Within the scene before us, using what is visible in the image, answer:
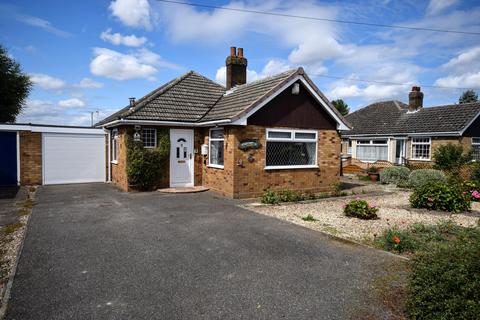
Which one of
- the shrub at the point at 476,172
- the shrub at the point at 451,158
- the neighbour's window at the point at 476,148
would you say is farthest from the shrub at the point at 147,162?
the neighbour's window at the point at 476,148

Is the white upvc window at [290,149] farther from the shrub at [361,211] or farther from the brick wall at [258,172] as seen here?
the shrub at [361,211]

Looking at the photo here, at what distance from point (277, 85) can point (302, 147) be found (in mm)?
2824

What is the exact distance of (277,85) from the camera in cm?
1194

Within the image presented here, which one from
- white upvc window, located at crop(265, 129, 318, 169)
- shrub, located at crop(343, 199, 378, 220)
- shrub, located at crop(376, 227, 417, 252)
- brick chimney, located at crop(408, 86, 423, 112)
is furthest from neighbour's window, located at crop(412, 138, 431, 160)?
shrub, located at crop(376, 227, 417, 252)

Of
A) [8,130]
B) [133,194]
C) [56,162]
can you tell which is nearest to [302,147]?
[133,194]

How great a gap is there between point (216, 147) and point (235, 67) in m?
4.98

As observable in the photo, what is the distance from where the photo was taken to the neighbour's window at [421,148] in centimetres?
2141

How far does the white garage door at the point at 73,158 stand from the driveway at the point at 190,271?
775cm

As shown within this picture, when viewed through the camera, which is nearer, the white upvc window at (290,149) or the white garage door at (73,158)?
the white upvc window at (290,149)

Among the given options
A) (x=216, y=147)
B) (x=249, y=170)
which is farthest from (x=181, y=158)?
(x=249, y=170)

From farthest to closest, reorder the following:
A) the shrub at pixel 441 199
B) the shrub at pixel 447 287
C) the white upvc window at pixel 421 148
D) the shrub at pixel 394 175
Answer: the white upvc window at pixel 421 148 < the shrub at pixel 394 175 < the shrub at pixel 441 199 < the shrub at pixel 447 287

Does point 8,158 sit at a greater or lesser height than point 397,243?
greater

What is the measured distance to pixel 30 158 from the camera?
14922mm

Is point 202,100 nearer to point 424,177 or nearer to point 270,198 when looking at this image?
point 270,198
